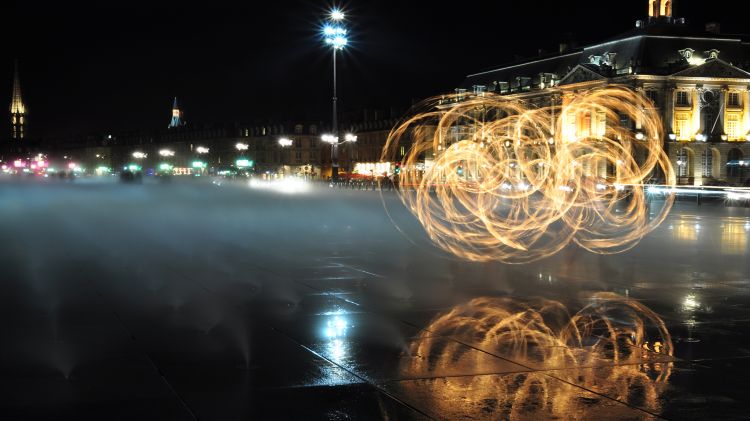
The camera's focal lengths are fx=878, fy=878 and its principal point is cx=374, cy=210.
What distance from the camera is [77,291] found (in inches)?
540

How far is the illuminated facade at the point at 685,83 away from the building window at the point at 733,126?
4.2 inches

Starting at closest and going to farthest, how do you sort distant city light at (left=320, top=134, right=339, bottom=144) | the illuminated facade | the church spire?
distant city light at (left=320, top=134, right=339, bottom=144), the illuminated facade, the church spire

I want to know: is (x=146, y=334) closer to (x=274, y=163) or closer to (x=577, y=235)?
(x=577, y=235)

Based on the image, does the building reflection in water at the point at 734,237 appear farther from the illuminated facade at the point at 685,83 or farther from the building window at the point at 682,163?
the building window at the point at 682,163

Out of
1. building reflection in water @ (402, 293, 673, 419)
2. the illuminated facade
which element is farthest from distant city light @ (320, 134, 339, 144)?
building reflection in water @ (402, 293, 673, 419)

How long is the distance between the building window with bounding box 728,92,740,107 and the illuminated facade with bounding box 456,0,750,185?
0.07ft

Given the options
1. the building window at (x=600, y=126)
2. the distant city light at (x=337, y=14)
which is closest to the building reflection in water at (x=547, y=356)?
the distant city light at (x=337, y=14)

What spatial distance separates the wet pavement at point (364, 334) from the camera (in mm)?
7637

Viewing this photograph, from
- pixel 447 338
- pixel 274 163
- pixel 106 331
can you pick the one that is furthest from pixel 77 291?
pixel 274 163

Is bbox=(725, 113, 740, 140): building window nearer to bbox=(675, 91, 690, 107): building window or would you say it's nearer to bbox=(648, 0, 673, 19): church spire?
bbox=(675, 91, 690, 107): building window

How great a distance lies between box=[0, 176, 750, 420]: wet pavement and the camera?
25.1 ft

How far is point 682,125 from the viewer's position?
93.1m

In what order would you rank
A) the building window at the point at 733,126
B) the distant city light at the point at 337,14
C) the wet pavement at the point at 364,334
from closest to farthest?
the wet pavement at the point at 364,334, the distant city light at the point at 337,14, the building window at the point at 733,126

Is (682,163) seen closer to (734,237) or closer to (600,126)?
(600,126)
